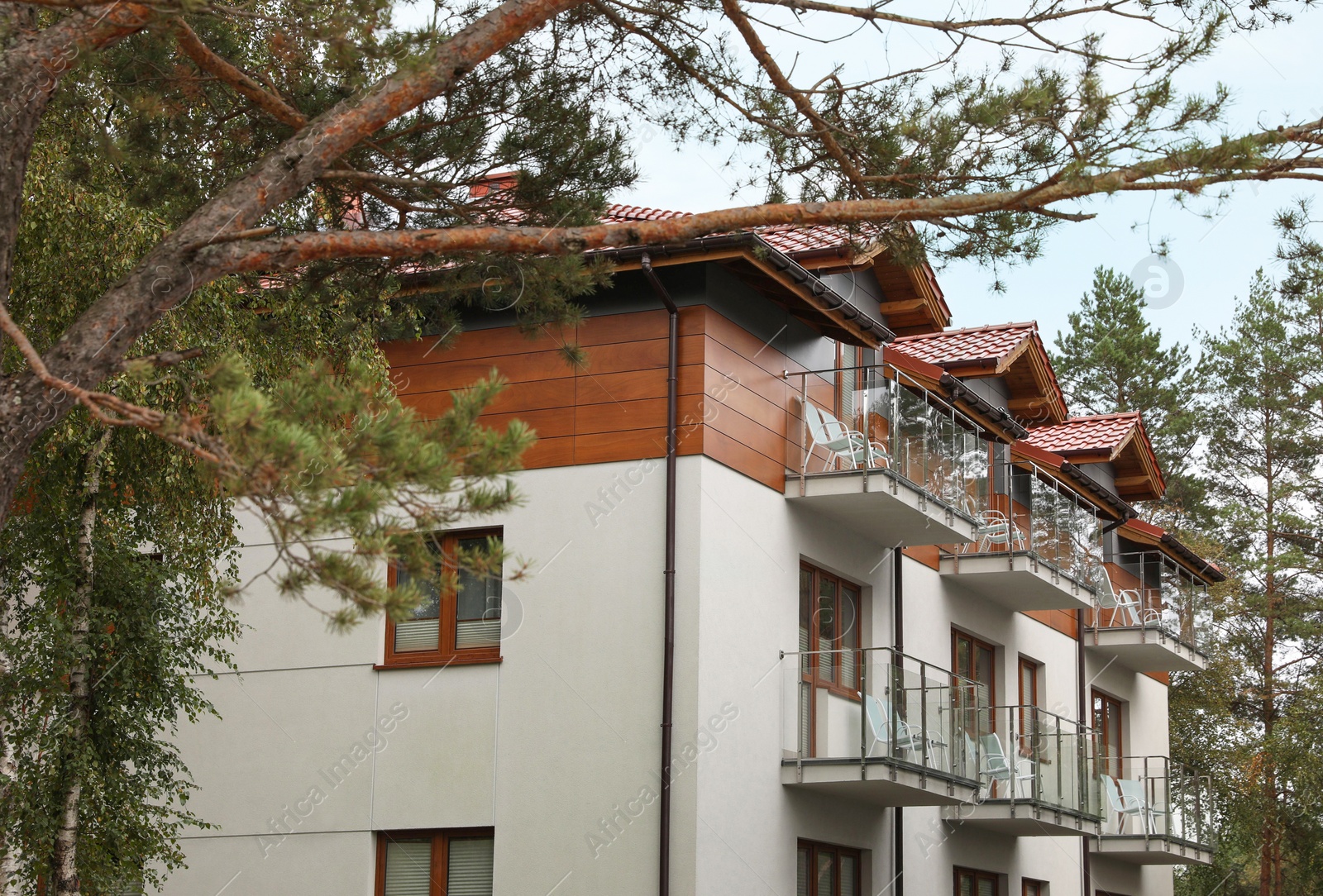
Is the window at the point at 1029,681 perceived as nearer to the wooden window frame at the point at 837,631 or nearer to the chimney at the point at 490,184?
the wooden window frame at the point at 837,631

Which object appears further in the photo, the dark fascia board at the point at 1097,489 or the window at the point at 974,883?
the dark fascia board at the point at 1097,489

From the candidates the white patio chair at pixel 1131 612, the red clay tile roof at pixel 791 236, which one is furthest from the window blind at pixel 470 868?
the white patio chair at pixel 1131 612

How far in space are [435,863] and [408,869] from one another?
30 cm

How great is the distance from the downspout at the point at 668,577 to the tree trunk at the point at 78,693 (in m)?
4.37

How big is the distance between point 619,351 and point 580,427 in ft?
2.49

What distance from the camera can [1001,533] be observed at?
17.3m

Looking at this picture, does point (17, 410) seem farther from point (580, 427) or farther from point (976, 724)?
point (976, 724)

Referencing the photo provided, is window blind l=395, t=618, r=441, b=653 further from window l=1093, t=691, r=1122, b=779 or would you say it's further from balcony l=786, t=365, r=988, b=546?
window l=1093, t=691, r=1122, b=779

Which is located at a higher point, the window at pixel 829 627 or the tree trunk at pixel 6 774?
the window at pixel 829 627

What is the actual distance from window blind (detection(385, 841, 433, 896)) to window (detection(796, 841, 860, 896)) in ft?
10.9

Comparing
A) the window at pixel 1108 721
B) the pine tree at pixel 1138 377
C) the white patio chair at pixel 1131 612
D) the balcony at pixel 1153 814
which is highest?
the pine tree at pixel 1138 377

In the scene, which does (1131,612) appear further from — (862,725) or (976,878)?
(862,725)

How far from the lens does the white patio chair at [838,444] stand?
1401 centimetres

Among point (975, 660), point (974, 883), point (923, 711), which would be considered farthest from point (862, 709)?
point (975, 660)
